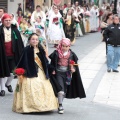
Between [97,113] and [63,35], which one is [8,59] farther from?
[63,35]

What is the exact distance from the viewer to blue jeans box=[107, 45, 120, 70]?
1409 centimetres

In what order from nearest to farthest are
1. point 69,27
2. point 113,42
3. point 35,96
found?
point 35,96
point 113,42
point 69,27

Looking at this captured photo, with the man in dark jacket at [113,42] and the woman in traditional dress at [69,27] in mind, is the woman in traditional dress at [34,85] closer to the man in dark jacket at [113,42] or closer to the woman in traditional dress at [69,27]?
the man in dark jacket at [113,42]

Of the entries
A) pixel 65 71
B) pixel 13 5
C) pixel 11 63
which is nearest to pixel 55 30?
pixel 11 63

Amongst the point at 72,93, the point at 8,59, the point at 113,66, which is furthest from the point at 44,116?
the point at 113,66

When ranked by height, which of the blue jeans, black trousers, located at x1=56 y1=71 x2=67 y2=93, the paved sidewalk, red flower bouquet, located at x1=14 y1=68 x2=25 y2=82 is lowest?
the paved sidewalk

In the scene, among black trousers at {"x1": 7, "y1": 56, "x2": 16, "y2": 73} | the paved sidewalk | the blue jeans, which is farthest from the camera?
the blue jeans

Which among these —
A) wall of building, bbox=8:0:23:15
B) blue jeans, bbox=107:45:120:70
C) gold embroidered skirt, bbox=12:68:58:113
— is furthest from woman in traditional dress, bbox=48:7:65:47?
gold embroidered skirt, bbox=12:68:58:113

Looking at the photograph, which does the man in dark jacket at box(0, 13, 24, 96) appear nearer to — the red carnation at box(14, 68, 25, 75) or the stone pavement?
the stone pavement

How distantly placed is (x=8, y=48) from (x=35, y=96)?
→ 1926mm

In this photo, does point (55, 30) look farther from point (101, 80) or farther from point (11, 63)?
point (11, 63)

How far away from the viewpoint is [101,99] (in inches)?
407

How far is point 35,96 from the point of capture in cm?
845

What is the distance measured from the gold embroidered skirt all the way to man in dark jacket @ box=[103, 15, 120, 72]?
556 cm
